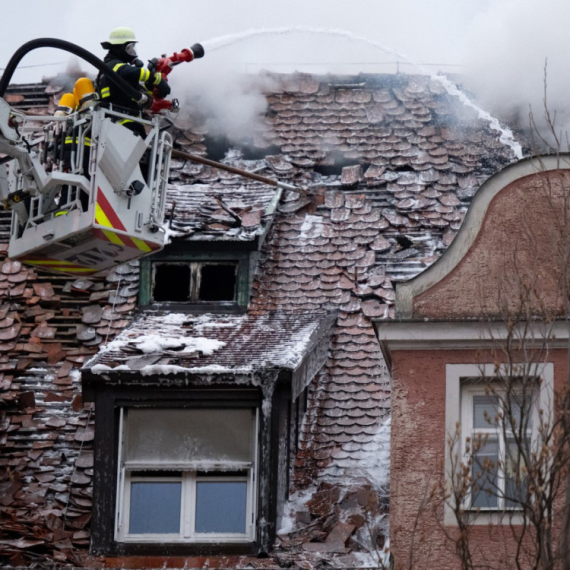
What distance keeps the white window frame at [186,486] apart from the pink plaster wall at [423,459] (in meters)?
1.91

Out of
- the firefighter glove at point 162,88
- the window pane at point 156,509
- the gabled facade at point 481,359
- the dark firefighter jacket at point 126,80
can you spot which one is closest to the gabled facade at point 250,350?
the window pane at point 156,509

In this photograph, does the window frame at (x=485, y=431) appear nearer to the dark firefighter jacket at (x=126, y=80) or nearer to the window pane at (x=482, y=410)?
the window pane at (x=482, y=410)

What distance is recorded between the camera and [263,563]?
695 inches

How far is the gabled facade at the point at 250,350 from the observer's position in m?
18.2

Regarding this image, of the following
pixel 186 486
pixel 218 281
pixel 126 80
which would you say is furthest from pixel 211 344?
pixel 126 80

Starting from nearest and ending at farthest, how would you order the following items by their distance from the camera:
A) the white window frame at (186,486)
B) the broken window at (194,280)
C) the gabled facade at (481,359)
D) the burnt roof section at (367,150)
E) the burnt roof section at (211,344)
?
the gabled facade at (481,359)
the white window frame at (186,486)
the burnt roof section at (211,344)
the broken window at (194,280)
the burnt roof section at (367,150)

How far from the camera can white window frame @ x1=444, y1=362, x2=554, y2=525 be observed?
16266 millimetres

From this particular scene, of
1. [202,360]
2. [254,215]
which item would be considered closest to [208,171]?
[254,215]

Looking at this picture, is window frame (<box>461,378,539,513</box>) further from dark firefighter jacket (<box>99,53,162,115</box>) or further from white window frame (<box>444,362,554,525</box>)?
dark firefighter jacket (<box>99,53,162,115</box>)

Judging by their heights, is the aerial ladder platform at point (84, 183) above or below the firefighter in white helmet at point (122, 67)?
below

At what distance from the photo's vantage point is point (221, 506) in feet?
59.9

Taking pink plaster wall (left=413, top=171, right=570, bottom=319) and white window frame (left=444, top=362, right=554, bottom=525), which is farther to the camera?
pink plaster wall (left=413, top=171, right=570, bottom=319)

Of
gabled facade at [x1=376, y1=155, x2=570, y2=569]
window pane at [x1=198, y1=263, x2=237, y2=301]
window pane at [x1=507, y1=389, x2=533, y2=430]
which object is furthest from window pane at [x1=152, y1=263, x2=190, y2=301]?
window pane at [x1=507, y1=389, x2=533, y2=430]

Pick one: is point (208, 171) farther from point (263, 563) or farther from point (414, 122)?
point (263, 563)
